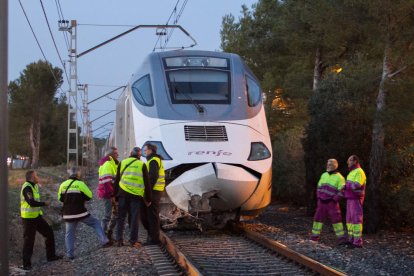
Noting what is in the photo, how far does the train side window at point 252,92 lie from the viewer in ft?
37.9

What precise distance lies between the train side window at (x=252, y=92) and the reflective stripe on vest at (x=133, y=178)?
2.93m

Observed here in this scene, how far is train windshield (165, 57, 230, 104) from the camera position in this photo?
11.3 m

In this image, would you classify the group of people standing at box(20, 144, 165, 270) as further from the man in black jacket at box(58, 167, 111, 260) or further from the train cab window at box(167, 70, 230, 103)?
the train cab window at box(167, 70, 230, 103)

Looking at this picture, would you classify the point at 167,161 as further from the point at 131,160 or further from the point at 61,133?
the point at 61,133

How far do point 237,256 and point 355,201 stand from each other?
9.86 ft

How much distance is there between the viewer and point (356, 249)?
410 inches

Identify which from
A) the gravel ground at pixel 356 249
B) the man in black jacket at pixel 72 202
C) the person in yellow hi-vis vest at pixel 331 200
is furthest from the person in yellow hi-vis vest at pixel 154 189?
the person in yellow hi-vis vest at pixel 331 200

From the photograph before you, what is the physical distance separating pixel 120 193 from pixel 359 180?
14.3 ft

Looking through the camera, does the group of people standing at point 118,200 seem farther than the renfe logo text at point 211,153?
No

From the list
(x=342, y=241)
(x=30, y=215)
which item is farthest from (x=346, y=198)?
(x=30, y=215)

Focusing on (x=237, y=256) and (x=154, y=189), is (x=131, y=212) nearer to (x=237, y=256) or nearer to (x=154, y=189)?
(x=154, y=189)

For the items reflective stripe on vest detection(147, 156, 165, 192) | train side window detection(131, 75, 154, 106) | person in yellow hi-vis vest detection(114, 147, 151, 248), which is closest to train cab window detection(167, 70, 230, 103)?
train side window detection(131, 75, 154, 106)

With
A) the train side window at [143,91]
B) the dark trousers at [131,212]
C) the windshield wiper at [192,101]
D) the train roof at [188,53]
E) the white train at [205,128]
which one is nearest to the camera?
the dark trousers at [131,212]

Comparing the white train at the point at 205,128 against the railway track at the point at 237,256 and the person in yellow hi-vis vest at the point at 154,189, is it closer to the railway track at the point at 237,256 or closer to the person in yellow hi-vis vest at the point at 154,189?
the person in yellow hi-vis vest at the point at 154,189
